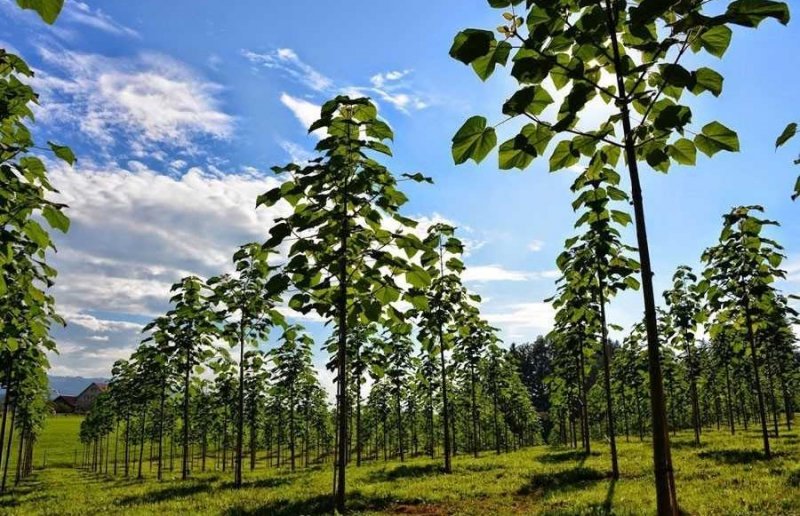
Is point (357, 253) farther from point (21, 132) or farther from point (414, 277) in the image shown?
point (21, 132)

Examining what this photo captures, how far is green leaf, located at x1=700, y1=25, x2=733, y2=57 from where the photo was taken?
3.17 meters

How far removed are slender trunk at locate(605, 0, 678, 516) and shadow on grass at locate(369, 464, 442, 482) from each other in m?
18.3

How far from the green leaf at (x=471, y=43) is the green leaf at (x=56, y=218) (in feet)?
12.1

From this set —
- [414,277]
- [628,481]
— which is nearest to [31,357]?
[414,277]

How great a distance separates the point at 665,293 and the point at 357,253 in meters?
27.4

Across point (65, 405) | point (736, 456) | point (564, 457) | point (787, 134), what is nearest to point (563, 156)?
point (787, 134)

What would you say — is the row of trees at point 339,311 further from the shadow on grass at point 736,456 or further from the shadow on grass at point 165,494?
the shadow on grass at point 736,456

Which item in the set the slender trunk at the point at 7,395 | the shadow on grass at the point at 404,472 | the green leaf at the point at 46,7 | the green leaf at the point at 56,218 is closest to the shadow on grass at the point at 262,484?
the shadow on grass at the point at 404,472

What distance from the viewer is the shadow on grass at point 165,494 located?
1880 centimetres

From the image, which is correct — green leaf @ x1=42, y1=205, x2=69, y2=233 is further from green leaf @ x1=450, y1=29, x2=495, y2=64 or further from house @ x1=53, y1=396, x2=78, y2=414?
house @ x1=53, y1=396, x2=78, y2=414

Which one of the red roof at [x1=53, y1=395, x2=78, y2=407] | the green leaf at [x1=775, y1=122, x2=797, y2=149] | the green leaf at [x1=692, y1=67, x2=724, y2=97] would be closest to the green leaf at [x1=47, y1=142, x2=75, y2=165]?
the green leaf at [x1=692, y1=67, x2=724, y2=97]

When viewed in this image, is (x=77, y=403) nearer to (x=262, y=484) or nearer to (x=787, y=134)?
(x=262, y=484)

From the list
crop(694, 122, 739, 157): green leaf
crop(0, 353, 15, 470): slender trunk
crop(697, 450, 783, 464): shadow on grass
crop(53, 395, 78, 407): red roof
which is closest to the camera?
crop(694, 122, 739, 157): green leaf

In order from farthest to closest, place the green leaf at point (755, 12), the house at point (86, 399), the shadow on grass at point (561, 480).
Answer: the house at point (86, 399) < the shadow on grass at point (561, 480) < the green leaf at point (755, 12)
